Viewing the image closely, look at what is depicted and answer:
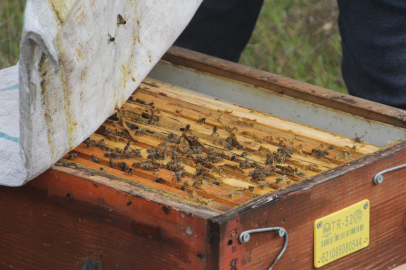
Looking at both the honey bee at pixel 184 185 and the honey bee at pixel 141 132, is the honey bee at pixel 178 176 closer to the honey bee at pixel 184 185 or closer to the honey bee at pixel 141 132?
the honey bee at pixel 184 185

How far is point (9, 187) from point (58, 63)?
16.5 inches

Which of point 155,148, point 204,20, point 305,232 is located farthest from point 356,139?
point 204,20

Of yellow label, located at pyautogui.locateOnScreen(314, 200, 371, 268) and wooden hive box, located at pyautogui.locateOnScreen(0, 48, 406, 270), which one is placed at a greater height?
wooden hive box, located at pyautogui.locateOnScreen(0, 48, 406, 270)

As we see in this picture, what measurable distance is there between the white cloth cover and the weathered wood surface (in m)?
0.49

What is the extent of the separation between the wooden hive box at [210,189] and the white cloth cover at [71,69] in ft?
0.28

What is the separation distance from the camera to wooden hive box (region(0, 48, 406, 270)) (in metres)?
1.18

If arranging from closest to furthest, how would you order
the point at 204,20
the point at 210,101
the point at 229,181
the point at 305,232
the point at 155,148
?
the point at 305,232 < the point at 229,181 < the point at 155,148 < the point at 210,101 < the point at 204,20

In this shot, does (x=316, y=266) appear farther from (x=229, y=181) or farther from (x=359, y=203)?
(x=229, y=181)

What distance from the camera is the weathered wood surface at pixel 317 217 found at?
44.5 inches

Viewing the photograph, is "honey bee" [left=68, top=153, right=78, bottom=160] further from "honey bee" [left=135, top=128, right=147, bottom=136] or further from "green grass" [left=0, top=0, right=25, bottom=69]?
"green grass" [left=0, top=0, right=25, bottom=69]

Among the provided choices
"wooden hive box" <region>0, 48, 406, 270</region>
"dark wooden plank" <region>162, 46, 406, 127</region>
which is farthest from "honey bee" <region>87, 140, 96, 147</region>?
"dark wooden plank" <region>162, 46, 406, 127</region>

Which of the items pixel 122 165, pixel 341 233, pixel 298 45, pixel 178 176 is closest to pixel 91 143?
pixel 122 165

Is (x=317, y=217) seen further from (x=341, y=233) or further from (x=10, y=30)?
(x=10, y=30)

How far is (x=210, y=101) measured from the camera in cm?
196
